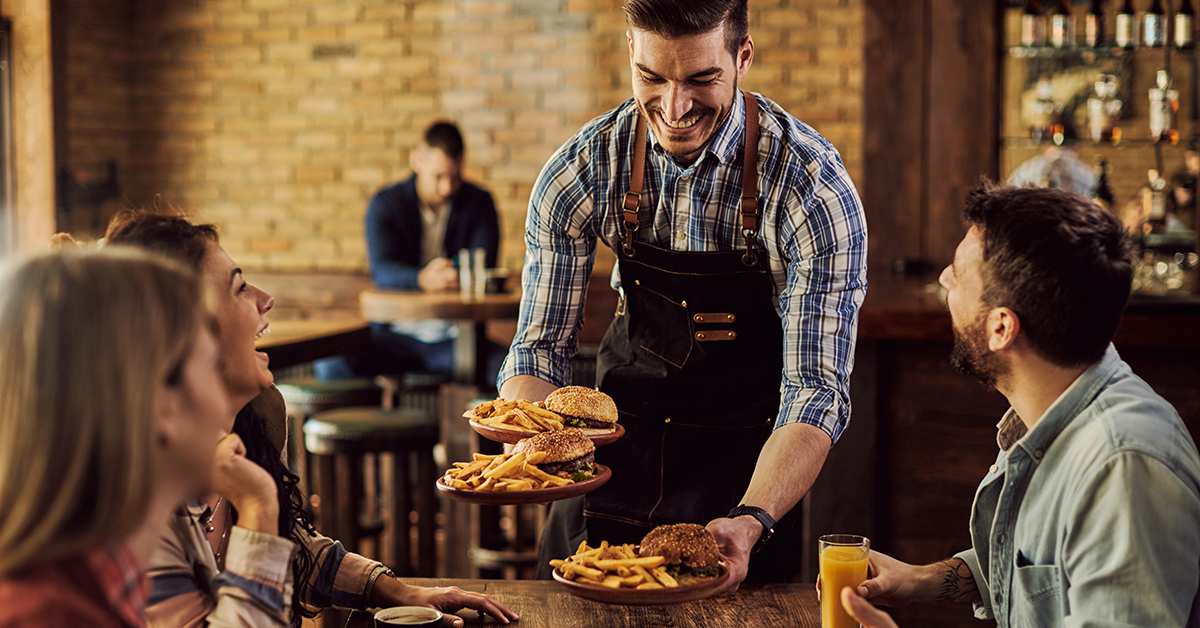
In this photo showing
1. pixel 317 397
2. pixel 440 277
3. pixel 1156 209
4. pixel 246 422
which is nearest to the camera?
pixel 246 422

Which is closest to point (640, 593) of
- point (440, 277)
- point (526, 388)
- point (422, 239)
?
point (526, 388)

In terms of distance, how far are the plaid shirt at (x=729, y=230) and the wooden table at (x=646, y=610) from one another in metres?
0.35

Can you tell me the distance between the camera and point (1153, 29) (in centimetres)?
443

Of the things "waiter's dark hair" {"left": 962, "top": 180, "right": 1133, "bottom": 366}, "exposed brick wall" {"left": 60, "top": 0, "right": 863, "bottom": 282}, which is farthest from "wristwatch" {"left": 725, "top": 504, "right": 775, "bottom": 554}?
"exposed brick wall" {"left": 60, "top": 0, "right": 863, "bottom": 282}

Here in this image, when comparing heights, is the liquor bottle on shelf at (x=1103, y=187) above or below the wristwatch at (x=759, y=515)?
above

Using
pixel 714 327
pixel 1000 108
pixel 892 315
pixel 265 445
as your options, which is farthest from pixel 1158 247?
pixel 265 445

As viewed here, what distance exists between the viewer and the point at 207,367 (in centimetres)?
97

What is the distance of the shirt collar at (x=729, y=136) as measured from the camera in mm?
2076

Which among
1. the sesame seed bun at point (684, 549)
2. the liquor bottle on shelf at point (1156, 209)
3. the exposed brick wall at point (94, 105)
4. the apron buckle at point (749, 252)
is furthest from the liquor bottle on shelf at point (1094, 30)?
the exposed brick wall at point (94, 105)

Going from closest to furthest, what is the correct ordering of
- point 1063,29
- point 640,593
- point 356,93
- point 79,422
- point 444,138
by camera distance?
point 79,422 < point 640,593 < point 1063,29 < point 444,138 < point 356,93

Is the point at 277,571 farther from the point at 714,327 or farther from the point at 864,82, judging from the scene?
the point at 864,82

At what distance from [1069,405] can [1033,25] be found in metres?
3.49

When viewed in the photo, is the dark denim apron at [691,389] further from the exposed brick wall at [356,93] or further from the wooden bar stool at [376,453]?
the exposed brick wall at [356,93]

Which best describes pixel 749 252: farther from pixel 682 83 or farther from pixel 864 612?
pixel 864 612
